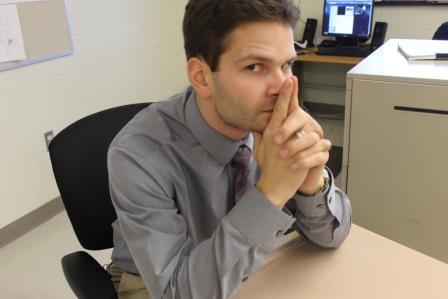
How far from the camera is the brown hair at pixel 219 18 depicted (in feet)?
2.92

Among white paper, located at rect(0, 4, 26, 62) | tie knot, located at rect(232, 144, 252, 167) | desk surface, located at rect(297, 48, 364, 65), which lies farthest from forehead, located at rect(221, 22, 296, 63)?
desk surface, located at rect(297, 48, 364, 65)

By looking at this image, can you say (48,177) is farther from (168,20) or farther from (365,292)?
(365,292)

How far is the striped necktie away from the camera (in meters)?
1.07

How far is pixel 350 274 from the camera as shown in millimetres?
950

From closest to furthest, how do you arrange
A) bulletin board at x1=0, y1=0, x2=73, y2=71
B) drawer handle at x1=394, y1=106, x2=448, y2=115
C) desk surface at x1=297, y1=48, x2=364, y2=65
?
drawer handle at x1=394, y1=106, x2=448, y2=115 → bulletin board at x1=0, y1=0, x2=73, y2=71 → desk surface at x1=297, y1=48, x2=364, y2=65

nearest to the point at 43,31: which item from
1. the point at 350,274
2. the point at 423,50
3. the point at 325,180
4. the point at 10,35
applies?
the point at 10,35

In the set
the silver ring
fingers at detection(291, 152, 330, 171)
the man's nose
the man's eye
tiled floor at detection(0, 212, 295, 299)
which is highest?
the man's eye

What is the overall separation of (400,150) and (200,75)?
3.28 ft

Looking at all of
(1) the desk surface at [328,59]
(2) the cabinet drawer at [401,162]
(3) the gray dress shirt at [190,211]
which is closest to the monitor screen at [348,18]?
(1) the desk surface at [328,59]

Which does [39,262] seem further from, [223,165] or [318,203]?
[318,203]

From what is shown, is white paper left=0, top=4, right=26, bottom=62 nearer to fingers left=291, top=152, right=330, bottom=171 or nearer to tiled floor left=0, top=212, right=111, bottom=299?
tiled floor left=0, top=212, right=111, bottom=299

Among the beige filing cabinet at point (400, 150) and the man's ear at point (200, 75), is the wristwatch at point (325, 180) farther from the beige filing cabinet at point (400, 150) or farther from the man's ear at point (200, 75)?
the beige filing cabinet at point (400, 150)

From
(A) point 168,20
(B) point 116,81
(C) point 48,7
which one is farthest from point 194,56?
(A) point 168,20

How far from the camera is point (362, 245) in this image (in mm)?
1048
